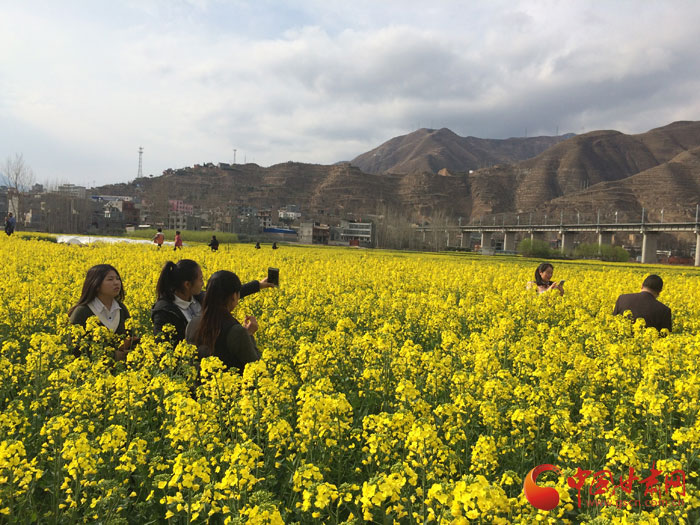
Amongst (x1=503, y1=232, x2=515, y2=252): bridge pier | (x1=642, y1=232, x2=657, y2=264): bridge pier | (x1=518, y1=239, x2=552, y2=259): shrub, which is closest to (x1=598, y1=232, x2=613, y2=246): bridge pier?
(x1=518, y1=239, x2=552, y2=259): shrub

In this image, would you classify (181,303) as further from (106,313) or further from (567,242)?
(567,242)

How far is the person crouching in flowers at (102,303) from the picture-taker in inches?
253

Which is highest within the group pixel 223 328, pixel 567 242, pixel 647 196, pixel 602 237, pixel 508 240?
pixel 647 196

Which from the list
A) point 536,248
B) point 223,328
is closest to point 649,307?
point 223,328

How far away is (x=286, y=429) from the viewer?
3.52 meters

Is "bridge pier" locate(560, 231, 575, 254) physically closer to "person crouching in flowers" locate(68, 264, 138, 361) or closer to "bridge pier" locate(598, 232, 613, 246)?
"bridge pier" locate(598, 232, 613, 246)

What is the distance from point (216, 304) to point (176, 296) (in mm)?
1501

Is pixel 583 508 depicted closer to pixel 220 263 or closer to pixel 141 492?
pixel 141 492

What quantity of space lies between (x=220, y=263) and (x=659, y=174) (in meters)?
229

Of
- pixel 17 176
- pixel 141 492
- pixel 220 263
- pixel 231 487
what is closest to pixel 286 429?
pixel 231 487

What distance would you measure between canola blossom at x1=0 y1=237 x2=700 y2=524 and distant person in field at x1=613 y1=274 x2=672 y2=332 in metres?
0.83

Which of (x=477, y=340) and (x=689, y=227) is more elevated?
(x=689, y=227)

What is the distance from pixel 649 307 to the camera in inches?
348

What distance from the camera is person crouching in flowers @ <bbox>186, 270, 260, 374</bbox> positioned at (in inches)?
201
